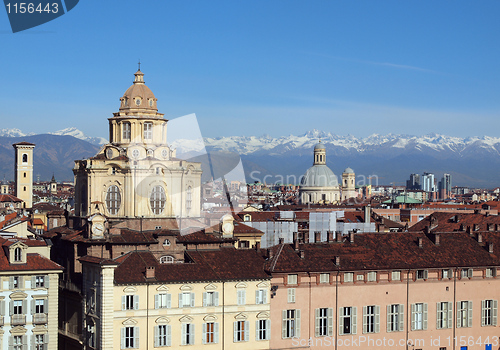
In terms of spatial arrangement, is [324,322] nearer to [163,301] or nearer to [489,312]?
[163,301]

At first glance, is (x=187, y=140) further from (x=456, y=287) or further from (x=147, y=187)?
(x=456, y=287)

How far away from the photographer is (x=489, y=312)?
63.8 m

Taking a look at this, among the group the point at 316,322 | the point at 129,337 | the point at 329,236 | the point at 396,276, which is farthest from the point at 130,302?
the point at 396,276

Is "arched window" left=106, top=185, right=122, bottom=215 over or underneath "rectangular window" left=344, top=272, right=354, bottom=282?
over

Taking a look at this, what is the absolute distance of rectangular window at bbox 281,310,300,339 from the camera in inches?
2292

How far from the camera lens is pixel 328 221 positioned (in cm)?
7712

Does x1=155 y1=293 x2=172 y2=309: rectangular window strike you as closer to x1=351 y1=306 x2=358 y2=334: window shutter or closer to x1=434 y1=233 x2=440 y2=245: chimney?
x1=351 y1=306 x2=358 y2=334: window shutter

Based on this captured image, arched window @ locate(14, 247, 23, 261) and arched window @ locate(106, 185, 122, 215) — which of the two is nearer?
arched window @ locate(14, 247, 23, 261)

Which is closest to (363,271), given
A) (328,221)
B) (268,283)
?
(268,283)

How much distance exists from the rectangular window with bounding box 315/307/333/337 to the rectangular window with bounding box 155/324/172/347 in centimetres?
927

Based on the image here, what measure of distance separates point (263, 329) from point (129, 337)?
819 centimetres

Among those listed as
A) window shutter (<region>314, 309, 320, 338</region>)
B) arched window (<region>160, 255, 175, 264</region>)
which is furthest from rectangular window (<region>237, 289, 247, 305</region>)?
arched window (<region>160, 255, 175, 264</region>)

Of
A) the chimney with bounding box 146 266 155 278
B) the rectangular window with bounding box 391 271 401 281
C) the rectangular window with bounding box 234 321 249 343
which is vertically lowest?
the rectangular window with bounding box 234 321 249 343

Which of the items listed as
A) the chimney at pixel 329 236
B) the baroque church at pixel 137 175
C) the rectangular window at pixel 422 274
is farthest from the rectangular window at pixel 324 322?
the baroque church at pixel 137 175
